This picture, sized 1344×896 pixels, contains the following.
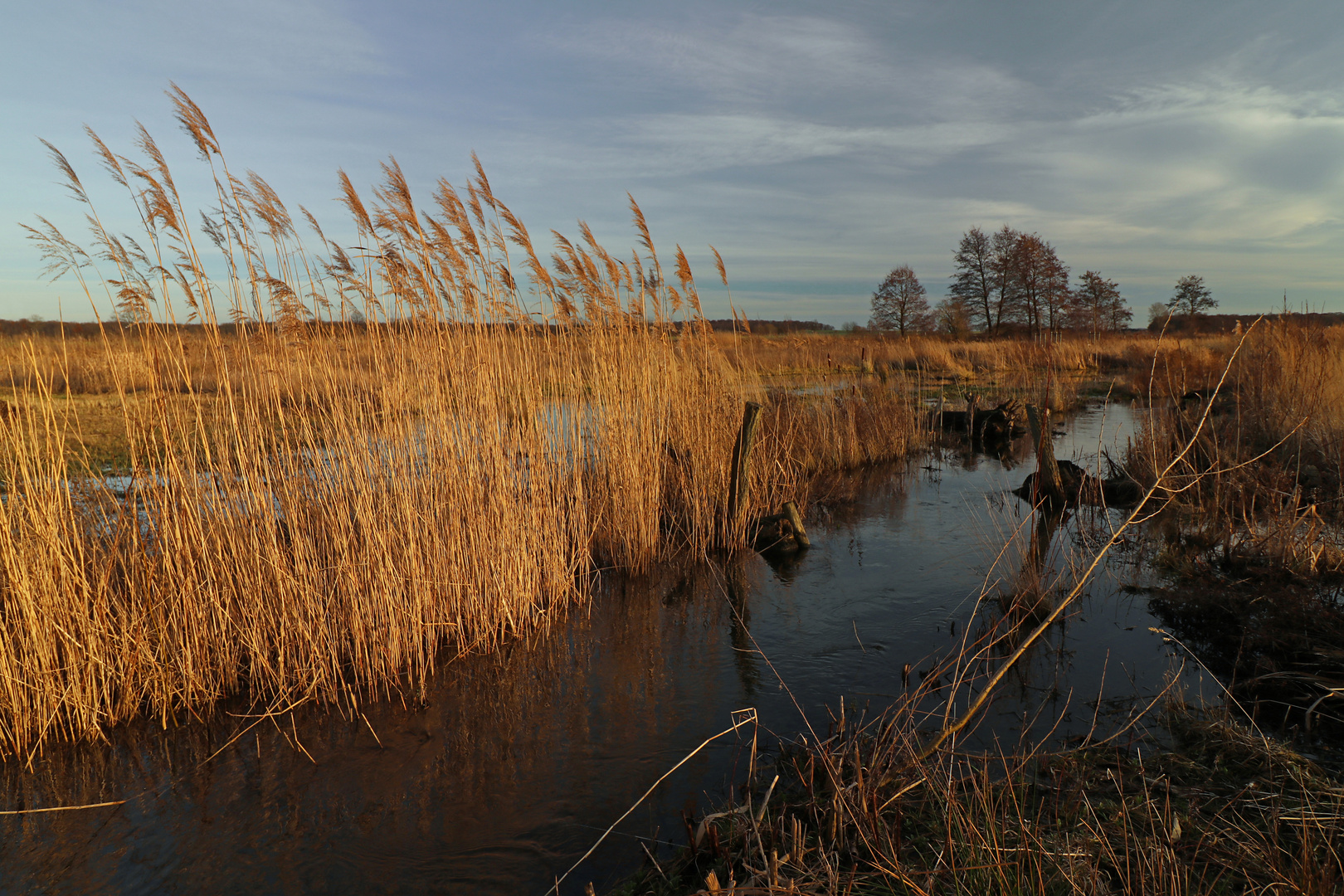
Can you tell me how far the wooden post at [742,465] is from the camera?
6.07 meters

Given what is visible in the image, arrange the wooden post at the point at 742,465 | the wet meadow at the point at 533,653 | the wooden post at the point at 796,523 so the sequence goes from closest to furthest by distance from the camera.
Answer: the wet meadow at the point at 533,653 → the wooden post at the point at 742,465 → the wooden post at the point at 796,523

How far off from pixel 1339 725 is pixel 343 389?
5350mm

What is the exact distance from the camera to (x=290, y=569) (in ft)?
12.3

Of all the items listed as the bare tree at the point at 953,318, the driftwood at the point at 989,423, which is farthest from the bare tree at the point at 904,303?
the driftwood at the point at 989,423

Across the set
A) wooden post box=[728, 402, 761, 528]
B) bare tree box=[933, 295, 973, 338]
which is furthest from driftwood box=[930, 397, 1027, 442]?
bare tree box=[933, 295, 973, 338]

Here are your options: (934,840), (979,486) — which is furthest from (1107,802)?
(979,486)

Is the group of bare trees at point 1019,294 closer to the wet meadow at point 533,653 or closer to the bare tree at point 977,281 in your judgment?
the bare tree at point 977,281

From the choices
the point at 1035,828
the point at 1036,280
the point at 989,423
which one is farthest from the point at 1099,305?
the point at 1035,828

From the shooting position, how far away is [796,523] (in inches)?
258

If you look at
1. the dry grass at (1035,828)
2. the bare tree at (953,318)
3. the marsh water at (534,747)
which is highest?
the bare tree at (953,318)

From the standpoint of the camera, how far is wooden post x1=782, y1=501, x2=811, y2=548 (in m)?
6.53

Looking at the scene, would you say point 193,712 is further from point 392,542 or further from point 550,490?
point 550,490

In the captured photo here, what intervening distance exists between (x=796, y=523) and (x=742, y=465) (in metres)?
0.83

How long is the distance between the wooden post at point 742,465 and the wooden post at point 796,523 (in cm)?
42
